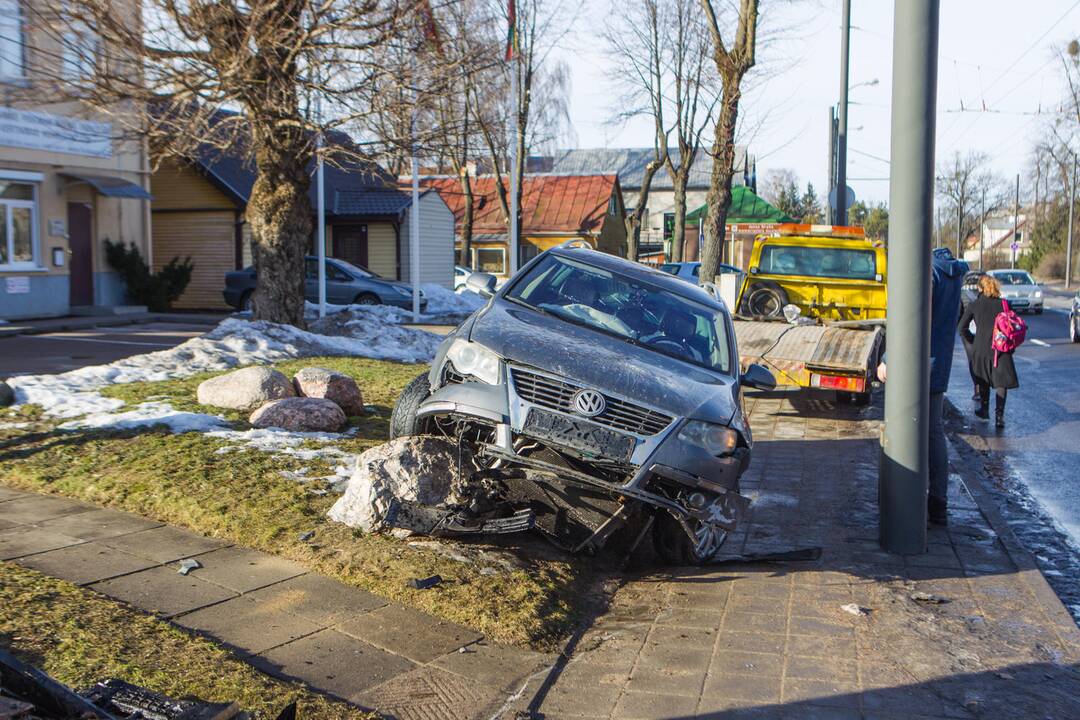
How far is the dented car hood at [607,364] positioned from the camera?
551cm

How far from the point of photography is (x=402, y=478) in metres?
5.69

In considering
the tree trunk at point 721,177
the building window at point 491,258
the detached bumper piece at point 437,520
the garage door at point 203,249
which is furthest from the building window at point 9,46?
the building window at point 491,258

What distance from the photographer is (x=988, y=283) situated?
39.6 feet

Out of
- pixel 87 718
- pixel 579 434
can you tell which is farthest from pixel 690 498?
pixel 87 718

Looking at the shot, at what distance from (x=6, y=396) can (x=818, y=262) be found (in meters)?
11.1

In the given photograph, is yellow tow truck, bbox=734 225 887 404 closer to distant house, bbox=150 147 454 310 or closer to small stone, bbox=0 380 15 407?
small stone, bbox=0 380 15 407

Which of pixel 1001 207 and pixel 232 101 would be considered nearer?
pixel 232 101

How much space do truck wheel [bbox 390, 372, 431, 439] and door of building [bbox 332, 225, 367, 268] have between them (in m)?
26.5

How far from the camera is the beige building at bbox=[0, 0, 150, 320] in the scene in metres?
20.4

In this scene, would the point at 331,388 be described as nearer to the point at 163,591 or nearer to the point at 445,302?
the point at 163,591

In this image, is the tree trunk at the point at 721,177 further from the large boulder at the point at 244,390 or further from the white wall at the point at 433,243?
the white wall at the point at 433,243

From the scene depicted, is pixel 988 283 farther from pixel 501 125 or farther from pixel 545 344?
pixel 545 344

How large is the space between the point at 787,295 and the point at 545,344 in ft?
33.1

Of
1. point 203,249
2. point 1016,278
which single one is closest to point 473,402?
point 203,249
